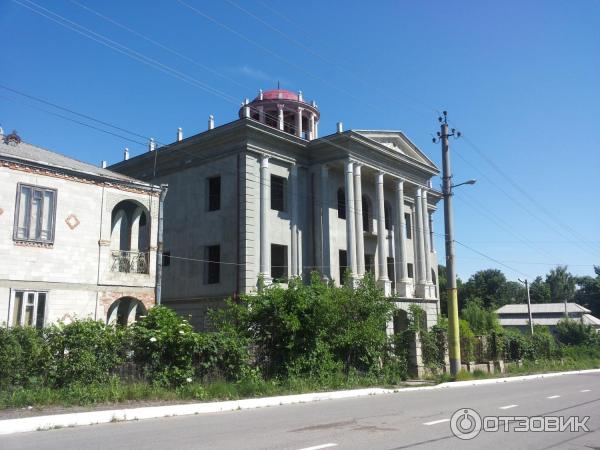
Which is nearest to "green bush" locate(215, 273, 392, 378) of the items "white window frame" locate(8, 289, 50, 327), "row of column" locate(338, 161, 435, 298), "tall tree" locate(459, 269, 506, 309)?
"white window frame" locate(8, 289, 50, 327)

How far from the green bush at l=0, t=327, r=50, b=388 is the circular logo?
9012mm

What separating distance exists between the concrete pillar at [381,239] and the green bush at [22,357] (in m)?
23.3

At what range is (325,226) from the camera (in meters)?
32.3

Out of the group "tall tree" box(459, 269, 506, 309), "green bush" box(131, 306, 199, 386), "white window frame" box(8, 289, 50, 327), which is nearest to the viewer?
"green bush" box(131, 306, 199, 386)

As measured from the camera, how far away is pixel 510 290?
104375 mm

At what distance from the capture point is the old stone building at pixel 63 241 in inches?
741

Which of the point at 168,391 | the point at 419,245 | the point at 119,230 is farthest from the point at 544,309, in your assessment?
the point at 168,391

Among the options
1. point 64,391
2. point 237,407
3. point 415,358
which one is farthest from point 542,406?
point 64,391

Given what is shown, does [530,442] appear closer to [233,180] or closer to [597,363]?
[233,180]

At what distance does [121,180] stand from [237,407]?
11484 mm

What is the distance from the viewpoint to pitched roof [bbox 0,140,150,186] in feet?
63.8

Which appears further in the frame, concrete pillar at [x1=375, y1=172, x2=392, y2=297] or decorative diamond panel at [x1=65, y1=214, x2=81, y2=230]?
concrete pillar at [x1=375, y1=172, x2=392, y2=297]

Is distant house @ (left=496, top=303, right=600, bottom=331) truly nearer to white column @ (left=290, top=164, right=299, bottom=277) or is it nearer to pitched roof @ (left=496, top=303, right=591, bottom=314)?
pitched roof @ (left=496, top=303, right=591, bottom=314)

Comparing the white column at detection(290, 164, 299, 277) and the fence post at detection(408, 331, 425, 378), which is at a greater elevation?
the white column at detection(290, 164, 299, 277)
